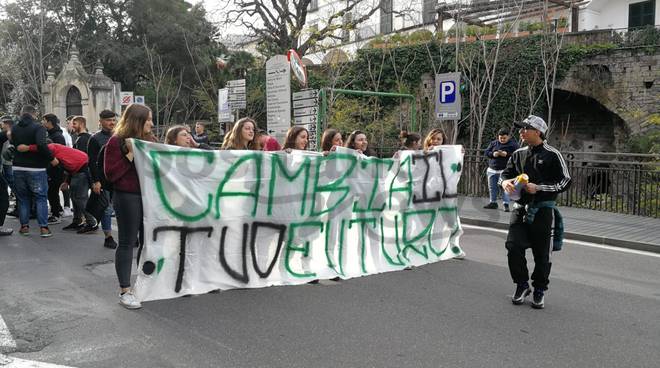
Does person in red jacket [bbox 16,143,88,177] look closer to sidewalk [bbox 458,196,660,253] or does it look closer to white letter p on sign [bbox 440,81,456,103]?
sidewalk [bbox 458,196,660,253]

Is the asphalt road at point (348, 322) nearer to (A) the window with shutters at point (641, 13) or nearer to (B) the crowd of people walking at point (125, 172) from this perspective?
(B) the crowd of people walking at point (125, 172)

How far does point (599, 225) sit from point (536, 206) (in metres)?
5.59

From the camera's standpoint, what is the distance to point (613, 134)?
76.5ft

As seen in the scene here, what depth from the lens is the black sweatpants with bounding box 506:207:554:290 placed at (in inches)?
199

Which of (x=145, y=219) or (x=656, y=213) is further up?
(x=145, y=219)

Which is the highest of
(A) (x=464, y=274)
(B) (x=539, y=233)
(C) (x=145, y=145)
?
(C) (x=145, y=145)

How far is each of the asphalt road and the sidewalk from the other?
82.3 inches

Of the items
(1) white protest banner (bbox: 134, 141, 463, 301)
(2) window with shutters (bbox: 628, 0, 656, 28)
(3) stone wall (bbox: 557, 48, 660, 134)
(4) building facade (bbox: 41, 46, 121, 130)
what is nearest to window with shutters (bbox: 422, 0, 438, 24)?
(2) window with shutters (bbox: 628, 0, 656, 28)

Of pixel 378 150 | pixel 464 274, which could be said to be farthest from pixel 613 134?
pixel 464 274

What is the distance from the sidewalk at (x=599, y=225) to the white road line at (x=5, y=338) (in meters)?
7.82

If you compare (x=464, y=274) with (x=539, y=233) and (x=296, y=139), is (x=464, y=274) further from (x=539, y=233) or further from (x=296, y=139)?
(x=296, y=139)

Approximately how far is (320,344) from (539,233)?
227 centimetres

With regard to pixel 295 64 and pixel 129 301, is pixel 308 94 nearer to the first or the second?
pixel 295 64

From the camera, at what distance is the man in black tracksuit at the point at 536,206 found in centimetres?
501
